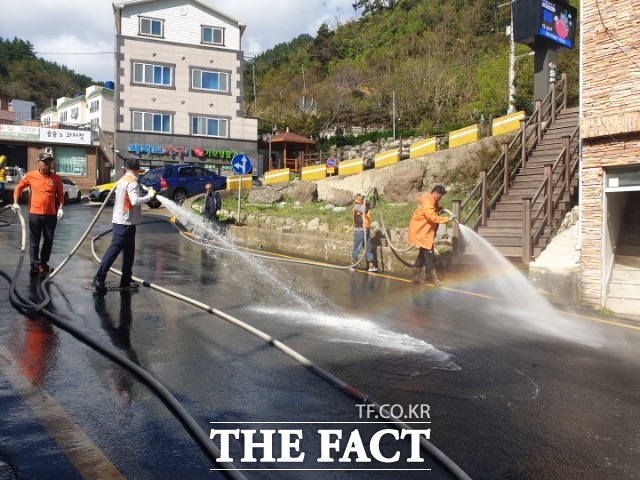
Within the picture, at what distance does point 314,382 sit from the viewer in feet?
17.2

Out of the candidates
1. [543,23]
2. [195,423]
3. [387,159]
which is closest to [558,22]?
[543,23]

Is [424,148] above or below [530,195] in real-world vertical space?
above

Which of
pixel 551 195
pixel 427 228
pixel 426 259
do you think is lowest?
pixel 426 259

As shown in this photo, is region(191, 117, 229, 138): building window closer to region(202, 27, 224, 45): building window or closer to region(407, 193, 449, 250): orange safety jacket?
Answer: region(202, 27, 224, 45): building window

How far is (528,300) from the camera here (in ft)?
34.8

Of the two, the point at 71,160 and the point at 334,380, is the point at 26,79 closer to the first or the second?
the point at 71,160

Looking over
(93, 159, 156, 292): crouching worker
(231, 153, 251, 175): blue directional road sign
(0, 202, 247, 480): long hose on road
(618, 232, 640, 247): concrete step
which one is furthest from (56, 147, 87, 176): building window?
(618, 232, 640, 247): concrete step

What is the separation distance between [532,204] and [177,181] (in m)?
19.4

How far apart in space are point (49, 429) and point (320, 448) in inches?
70.5

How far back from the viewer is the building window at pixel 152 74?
44.2 meters

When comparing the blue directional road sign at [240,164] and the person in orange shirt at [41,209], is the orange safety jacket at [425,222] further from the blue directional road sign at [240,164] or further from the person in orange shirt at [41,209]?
the blue directional road sign at [240,164]

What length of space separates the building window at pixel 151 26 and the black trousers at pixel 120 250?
40.0m

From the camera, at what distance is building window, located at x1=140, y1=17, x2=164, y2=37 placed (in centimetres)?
4469

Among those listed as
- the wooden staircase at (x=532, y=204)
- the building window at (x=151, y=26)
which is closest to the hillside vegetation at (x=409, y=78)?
the building window at (x=151, y=26)
